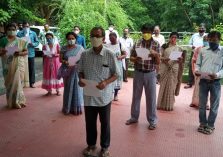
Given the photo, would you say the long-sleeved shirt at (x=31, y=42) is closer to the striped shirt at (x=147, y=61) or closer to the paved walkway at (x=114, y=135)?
the paved walkway at (x=114, y=135)

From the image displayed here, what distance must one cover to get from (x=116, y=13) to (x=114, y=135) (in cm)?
1008

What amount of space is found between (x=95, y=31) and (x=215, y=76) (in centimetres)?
227

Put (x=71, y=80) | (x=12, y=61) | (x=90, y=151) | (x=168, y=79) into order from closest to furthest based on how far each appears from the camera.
A: (x=90, y=151) → (x=71, y=80) → (x=12, y=61) → (x=168, y=79)

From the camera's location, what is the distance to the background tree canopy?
12719 millimetres

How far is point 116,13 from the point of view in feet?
48.2

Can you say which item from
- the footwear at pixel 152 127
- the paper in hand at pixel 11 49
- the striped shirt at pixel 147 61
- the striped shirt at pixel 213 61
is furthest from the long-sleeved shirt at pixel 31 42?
the striped shirt at pixel 213 61

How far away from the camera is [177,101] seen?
8008 millimetres

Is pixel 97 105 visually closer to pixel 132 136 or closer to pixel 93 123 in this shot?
pixel 93 123

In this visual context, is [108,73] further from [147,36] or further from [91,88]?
[147,36]

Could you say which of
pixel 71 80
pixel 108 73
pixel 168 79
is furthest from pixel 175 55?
pixel 108 73

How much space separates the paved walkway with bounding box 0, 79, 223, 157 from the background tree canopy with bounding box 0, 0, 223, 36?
628 centimetres

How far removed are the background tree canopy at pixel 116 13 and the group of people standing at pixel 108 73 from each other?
510 centimetres

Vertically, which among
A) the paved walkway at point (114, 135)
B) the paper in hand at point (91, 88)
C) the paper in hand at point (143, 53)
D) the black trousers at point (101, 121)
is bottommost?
the paved walkway at point (114, 135)

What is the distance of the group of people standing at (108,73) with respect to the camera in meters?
4.18
